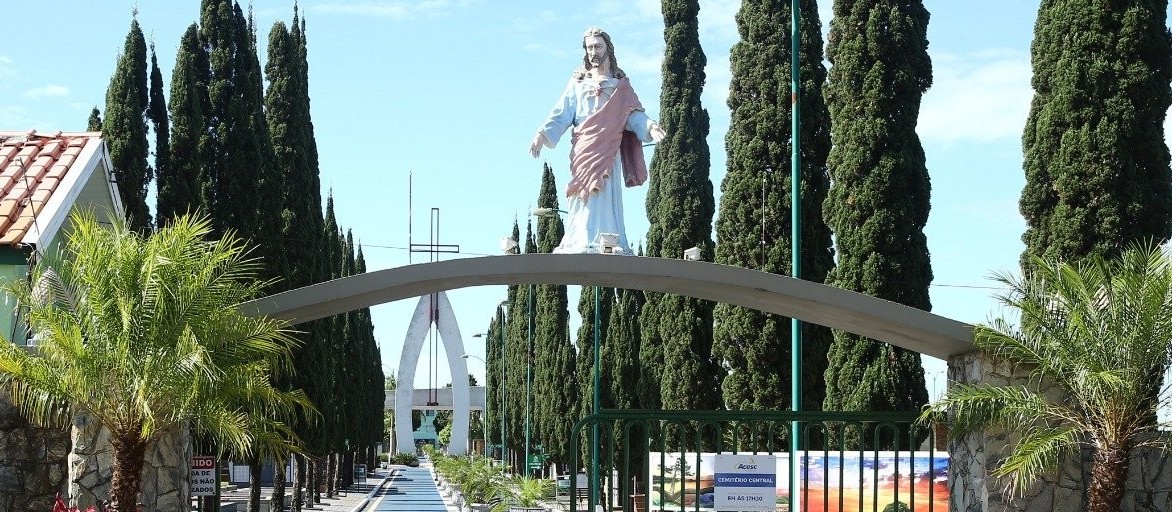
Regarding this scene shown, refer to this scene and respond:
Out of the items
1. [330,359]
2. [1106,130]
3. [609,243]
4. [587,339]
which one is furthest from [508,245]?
[587,339]

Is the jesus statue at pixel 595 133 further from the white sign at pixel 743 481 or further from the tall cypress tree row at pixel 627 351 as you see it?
the tall cypress tree row at pixel 627 351

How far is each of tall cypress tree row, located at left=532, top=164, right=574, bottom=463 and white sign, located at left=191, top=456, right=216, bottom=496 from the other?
2910cm

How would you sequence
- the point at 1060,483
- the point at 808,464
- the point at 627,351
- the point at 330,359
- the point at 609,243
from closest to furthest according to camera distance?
the point at 1060,483 → the point at 609,243 → the point at 808,464 → the point at 330,359 → the point at 627,351

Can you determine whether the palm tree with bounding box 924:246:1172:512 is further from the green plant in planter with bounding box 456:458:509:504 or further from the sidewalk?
the green plant in planter with bounding box 456:458:509:504

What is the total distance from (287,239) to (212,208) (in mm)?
4861

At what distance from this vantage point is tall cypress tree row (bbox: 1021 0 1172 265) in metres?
18.4

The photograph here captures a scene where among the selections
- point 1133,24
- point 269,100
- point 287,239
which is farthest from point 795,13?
point 269,100

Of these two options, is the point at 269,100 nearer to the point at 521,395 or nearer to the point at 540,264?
the point at 540,264

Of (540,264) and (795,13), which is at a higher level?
(795,13)

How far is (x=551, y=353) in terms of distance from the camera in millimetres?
51250

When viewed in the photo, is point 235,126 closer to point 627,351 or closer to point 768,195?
point 768,195

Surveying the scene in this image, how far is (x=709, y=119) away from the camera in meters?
33.1

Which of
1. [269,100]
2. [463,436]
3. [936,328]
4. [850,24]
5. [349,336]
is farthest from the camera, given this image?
[463,436]

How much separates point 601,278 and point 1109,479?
4990 mm
